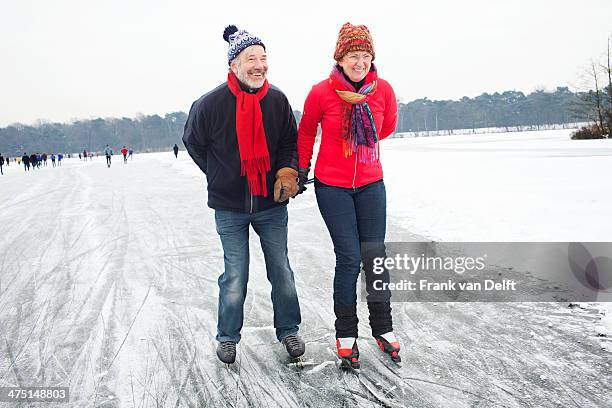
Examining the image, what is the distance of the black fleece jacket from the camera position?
266 cm

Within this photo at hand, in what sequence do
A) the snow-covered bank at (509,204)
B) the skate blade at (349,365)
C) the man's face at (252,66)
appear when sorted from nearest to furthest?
1. the man's face at (252,66)
2. the skate blade at (349,365)
3. the snow-covered bank at (509,204)

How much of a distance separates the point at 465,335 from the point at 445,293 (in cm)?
83

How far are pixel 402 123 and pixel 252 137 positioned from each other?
133198 mm

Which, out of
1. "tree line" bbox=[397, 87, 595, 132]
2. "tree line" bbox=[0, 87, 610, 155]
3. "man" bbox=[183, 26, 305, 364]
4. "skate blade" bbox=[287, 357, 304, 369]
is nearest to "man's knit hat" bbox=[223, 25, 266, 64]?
"man" bbox=[183, 26, 305, 364]

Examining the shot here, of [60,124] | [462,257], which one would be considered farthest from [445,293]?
[60,124]

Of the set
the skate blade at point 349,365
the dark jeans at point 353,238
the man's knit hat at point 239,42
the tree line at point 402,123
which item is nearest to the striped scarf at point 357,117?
the dark jeans at point 353,238

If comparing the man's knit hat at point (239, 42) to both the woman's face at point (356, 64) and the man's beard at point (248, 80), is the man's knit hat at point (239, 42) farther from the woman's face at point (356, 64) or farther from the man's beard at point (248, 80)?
the woman's face at point (356, 64)

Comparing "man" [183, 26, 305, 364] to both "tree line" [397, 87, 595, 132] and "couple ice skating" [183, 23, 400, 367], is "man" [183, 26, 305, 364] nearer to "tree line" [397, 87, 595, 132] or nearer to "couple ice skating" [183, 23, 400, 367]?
"couple ice skating" [183, 23, 400, 367]

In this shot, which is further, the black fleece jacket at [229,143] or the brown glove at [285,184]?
the brown glove at [285,184]

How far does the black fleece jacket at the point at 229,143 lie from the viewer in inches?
105

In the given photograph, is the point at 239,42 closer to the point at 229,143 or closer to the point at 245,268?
the point at 229,143

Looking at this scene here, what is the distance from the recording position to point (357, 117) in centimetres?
269

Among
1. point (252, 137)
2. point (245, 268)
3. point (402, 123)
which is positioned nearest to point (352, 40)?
point (252, 137)

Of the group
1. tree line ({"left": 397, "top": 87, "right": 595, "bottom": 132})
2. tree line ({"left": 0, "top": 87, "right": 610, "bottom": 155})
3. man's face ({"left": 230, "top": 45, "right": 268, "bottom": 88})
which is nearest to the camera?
man's face ({"left": 230, "top": 45, "right": 268, "bottom": 88})
